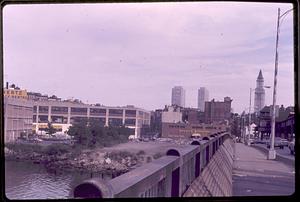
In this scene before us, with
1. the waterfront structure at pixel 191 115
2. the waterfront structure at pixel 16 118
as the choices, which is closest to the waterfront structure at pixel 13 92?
the waterfront structure at pixel 16 118

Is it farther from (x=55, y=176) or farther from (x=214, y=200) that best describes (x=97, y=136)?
(x=214, y=200)

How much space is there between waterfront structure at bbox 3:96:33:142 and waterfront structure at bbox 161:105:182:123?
68cm

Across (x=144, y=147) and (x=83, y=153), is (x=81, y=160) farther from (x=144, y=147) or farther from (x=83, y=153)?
(x=144, y=147)

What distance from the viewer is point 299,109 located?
2760 millimetres

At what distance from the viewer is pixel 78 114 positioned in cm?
255

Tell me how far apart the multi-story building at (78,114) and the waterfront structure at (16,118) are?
4 centimetres

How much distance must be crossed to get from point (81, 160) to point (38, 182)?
0.75ft

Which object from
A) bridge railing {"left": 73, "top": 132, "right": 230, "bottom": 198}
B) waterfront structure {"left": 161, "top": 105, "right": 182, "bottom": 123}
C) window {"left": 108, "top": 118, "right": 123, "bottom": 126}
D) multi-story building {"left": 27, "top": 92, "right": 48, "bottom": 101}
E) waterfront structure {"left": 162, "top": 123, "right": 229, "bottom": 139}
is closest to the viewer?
bridge railing {"left": 73, "top": 132, "right": 230, "bottom": 198}

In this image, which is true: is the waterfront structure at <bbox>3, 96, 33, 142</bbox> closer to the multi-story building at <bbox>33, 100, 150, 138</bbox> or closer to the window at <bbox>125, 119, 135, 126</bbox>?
the multi-story building at <bbox>33, 100, 150, 138</bbox>

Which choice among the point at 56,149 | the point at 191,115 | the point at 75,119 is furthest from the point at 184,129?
the point at 56,149

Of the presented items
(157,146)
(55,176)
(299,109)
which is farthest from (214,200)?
(55,176)

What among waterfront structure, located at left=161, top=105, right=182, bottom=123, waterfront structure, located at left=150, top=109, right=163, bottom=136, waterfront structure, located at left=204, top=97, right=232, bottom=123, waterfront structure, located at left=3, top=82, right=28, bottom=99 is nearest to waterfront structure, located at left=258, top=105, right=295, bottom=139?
waterfront structure, located at left=204, top=97, right=232, bottom=123

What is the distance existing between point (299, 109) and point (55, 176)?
1.31 metres

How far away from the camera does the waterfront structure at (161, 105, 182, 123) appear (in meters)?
2.72
